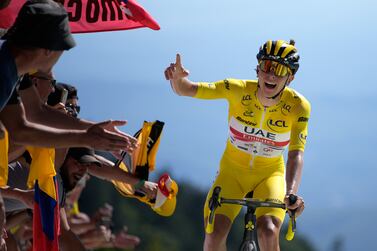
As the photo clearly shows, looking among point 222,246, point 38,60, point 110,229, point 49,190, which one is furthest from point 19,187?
point 110,229

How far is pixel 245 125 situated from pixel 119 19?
1.91 metres

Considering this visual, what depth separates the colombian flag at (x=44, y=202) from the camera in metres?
9.39

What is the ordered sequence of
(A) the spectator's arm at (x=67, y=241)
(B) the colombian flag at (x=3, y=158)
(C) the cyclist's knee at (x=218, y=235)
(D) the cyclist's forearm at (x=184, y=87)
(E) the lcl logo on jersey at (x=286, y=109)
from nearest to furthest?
(B) the colombian flag at (x=3, y=158) < (A) the spectator's arm at (x=67, y=241) < (C) the cyclist's knee at (x=218, y=235) < (D) the cyclist's forearm at (x=184, y=87) < (E) the lcl logo on jersey at (x=286, y=109)

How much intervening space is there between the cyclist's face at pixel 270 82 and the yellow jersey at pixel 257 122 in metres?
0.15

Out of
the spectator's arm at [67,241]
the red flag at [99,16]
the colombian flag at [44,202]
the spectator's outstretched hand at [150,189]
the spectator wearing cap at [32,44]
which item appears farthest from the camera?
the red flag at [99,16]

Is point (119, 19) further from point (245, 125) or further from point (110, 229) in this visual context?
point (110, 229)

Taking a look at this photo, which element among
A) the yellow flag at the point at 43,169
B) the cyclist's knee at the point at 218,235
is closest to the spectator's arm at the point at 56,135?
the yellow flag at the point at 43,169

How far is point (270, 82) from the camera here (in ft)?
34.1

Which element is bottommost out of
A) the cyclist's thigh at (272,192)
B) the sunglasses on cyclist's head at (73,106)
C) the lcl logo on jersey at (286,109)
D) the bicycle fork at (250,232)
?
the bicycle fork at (250,232)

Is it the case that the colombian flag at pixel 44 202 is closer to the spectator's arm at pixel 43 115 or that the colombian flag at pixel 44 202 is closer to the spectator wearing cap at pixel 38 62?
the spectator's arm at pixel 43 115

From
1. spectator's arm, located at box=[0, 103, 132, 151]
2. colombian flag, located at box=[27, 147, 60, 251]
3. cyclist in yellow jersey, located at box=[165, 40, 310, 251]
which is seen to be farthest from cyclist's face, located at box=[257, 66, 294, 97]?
spectator's arm, located at box=[0, 103, 132, 151]

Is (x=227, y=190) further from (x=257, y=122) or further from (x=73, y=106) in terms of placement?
(x=73, y=106)

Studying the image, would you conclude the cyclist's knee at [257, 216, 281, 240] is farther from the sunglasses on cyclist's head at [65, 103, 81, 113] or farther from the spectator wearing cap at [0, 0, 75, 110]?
the spectator wearing cap at [0, 0, 75, 110]

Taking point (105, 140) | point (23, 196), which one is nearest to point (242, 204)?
point (23, 196)
